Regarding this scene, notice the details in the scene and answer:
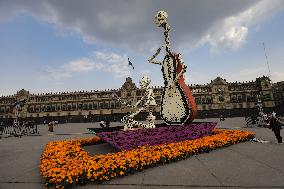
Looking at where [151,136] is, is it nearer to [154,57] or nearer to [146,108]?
[146,108]

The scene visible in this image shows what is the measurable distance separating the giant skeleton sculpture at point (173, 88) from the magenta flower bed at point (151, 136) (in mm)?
1040

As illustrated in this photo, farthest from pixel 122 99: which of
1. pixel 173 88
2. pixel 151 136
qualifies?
pixel 151 136

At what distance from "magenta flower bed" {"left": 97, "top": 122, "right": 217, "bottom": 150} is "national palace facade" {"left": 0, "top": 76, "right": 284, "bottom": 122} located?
38.5 m

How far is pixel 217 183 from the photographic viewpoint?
4848mm

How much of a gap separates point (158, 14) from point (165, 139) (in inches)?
290

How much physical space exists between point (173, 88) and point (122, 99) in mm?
41834

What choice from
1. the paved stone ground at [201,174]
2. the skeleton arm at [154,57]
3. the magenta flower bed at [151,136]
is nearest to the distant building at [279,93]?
the skeleton arm at [154,57]

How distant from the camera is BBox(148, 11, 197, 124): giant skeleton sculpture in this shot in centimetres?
1138

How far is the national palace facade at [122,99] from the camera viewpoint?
177 feet

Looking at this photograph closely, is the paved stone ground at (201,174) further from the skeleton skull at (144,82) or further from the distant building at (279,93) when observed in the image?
the distant building at (279,93)

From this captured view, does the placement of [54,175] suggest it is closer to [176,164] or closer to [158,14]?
[176,164]

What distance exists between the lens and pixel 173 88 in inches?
470

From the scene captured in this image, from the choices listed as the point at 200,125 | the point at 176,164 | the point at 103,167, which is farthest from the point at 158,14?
the point at 103,167

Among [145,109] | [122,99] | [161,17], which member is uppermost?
[161,17]
